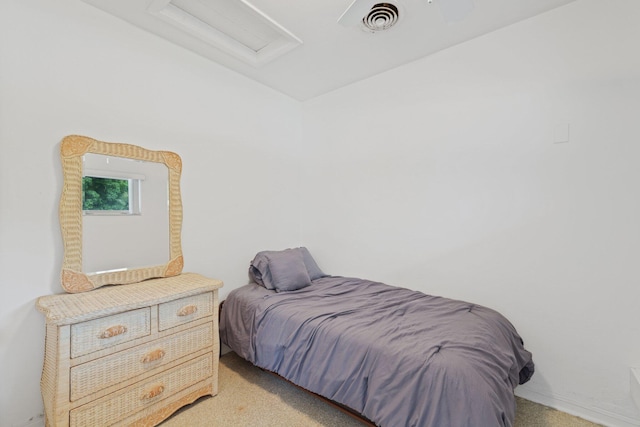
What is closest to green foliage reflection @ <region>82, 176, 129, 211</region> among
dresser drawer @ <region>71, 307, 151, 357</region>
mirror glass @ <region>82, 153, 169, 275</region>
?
mirror glass @ <region>82, 153, 169, 275</region>

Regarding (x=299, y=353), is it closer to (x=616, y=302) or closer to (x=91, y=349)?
(x=91, y=349)

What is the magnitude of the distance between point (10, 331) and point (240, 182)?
178 cm

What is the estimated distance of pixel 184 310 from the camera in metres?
1.81

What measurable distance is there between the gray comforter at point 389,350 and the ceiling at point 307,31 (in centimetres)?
165

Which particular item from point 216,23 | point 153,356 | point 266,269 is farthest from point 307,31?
point 153,356

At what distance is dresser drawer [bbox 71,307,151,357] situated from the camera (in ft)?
4.61

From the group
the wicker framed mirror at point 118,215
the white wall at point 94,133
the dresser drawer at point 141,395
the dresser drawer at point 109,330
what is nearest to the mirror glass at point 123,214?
the wicker framed mirror at point 118,215

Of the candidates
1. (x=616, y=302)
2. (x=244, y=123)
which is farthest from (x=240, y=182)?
(x=616, y=302)

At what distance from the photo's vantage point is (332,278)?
9.53ft

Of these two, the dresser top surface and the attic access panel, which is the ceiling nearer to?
the attic access panel

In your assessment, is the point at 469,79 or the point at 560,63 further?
the point at 469,79

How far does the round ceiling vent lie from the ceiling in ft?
0.16

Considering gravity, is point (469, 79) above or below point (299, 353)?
above

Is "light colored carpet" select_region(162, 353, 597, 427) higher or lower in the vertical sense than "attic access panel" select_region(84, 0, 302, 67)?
lower
